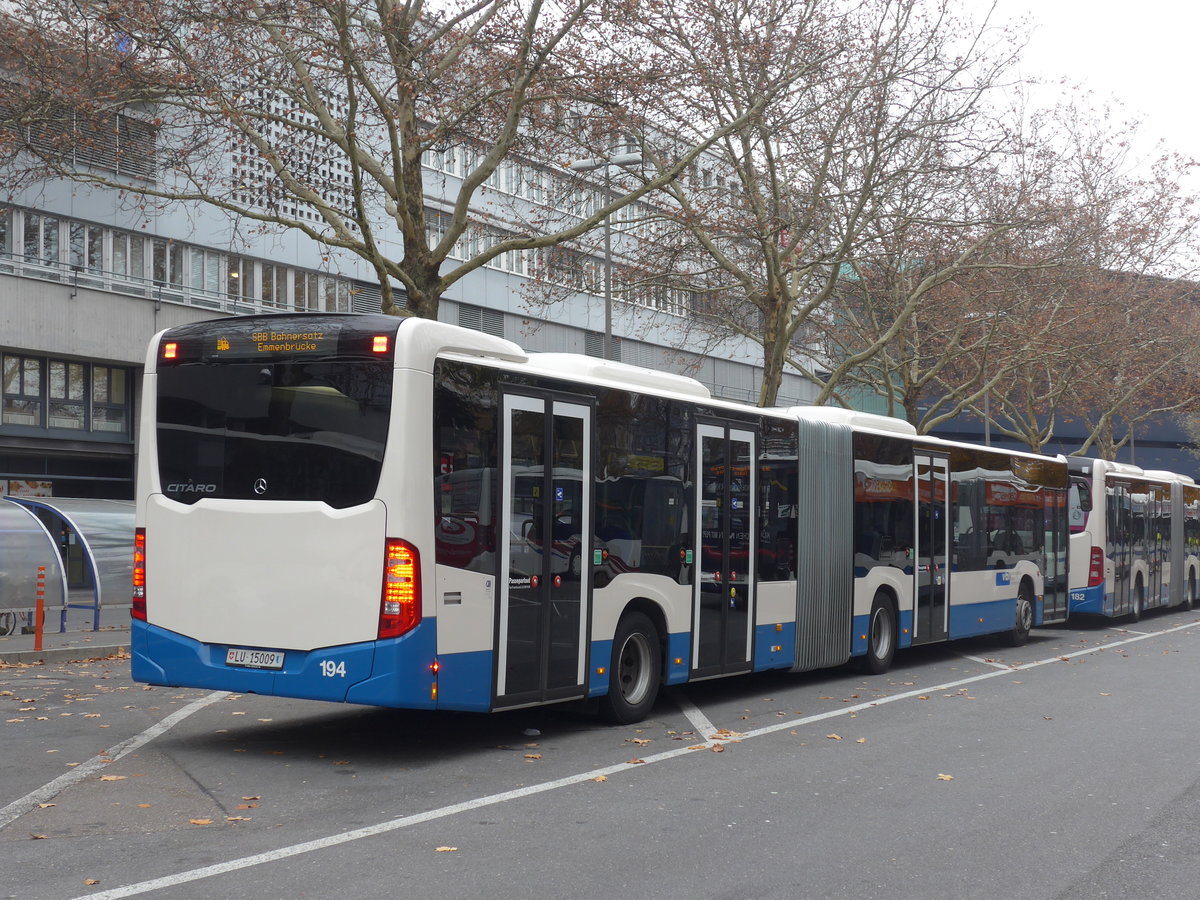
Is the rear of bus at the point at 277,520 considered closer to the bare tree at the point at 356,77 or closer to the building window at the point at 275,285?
the bare tree at the point at 356,77

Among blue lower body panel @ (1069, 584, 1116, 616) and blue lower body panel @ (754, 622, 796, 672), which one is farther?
blue lower body panel @ (1069, 584, 1116, 616)

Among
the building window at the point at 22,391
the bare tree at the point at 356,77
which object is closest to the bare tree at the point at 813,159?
the bare tree at the point at 356,77

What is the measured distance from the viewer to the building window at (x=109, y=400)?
32.0 m

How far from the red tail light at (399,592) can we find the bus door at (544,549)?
0.88m

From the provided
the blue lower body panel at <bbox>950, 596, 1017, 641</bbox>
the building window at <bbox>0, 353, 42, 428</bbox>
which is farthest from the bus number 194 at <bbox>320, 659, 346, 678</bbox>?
the building window at <bbox>0, 353, 42, 428</bbox>

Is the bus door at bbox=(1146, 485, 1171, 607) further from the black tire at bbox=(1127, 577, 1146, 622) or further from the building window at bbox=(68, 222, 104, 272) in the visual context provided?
the building window at bbox=(68, 222, 104, 272)

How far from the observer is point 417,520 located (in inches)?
344

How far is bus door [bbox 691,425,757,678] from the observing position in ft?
39.7

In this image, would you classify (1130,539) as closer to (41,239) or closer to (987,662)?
(987,662)

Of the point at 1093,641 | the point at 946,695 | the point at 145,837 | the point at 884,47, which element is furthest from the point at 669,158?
the point at 145,837

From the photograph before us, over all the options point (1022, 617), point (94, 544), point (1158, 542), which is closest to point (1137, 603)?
point (1158, 542)

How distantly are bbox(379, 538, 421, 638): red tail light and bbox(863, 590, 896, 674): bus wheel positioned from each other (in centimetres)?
813

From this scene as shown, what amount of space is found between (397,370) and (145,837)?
11.0 feet

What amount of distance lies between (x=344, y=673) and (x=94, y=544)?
14.2 metres
